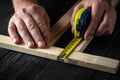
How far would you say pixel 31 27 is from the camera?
3.58ft

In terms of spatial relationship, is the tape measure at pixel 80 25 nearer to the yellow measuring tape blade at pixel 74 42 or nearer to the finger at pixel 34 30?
the yellow measuring tape blade at pixel 74 42

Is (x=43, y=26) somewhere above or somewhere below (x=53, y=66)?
above

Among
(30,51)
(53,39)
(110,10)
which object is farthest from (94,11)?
(30,51)

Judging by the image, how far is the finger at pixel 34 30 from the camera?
107cm

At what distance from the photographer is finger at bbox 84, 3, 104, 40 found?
110 centimetres

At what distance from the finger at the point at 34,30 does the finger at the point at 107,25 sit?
274mm

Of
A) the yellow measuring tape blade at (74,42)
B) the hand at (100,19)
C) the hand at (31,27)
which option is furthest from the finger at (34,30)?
the hand at (100,19)

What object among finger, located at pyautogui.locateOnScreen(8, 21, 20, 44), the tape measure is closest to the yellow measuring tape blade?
the tape measure

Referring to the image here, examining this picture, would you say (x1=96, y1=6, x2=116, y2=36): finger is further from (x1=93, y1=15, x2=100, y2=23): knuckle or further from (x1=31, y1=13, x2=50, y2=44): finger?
(x1=31, y1=13, x2=50, y2=44): finger

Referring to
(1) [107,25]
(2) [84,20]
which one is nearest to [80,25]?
(2) [84,20]

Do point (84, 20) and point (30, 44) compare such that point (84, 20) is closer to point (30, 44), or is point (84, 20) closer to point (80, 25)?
point (80, 25)

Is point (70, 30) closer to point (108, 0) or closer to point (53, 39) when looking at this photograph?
point (53, 39)

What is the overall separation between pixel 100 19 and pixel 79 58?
0.25 metres

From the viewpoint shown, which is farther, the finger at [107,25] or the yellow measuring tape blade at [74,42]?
the finger at [107,25]
